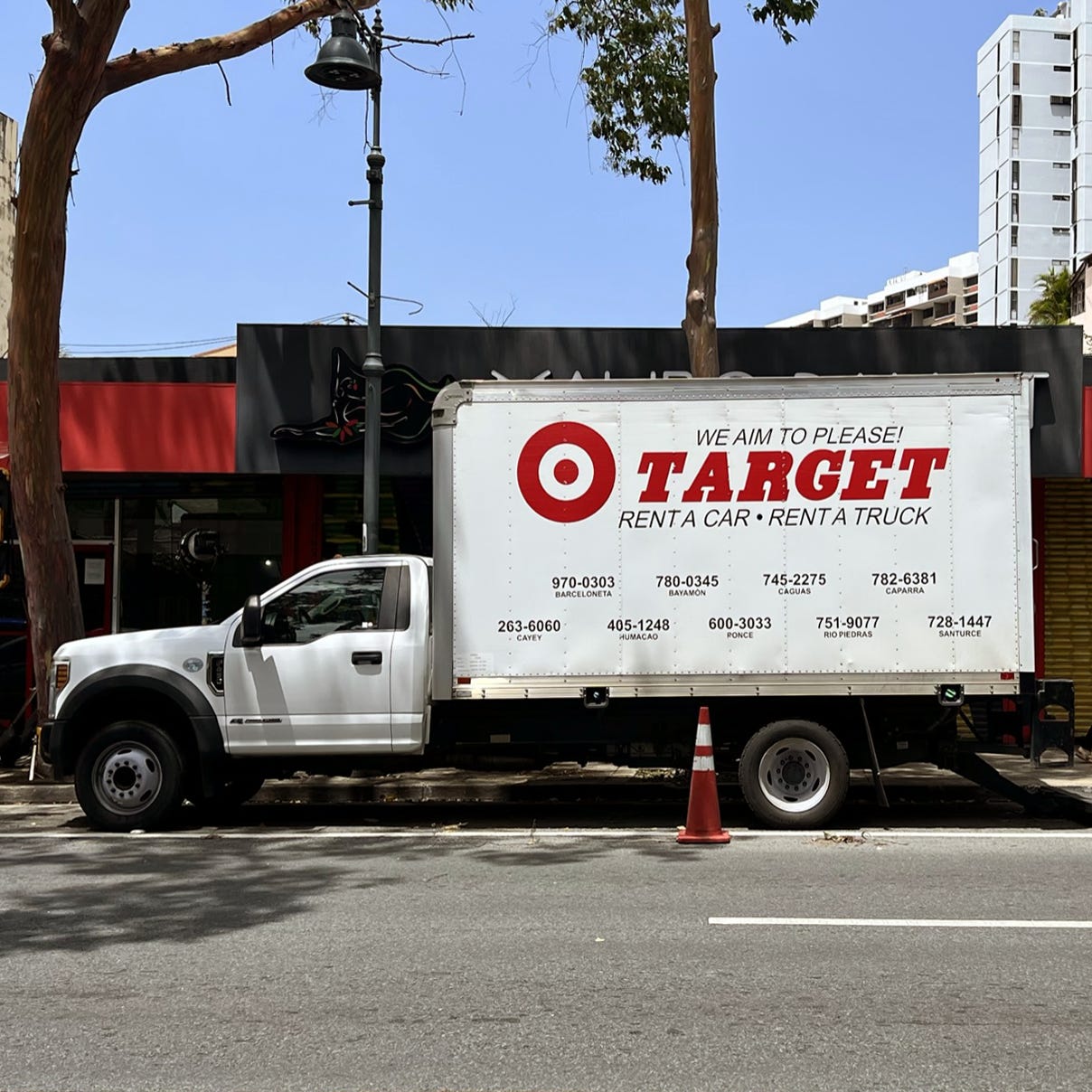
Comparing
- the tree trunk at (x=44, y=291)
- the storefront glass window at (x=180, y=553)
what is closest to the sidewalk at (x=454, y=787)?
the tree trunk at (x=44, y=291)

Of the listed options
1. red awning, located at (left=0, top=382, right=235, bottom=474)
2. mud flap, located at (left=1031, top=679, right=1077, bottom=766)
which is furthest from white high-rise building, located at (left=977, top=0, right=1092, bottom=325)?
mud flap, located at (left=1031, top=679, right=1077, bottom=766)

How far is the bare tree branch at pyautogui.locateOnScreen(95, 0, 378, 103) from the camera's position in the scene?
12945 mm

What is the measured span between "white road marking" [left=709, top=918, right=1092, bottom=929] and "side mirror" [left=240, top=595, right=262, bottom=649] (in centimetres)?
440

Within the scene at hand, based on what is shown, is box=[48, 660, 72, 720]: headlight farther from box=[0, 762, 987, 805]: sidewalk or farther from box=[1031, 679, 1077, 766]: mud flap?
box=[1031, 679, 1077, 766]: mud flap

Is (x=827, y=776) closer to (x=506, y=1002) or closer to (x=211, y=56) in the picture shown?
(x=506, y=1002)

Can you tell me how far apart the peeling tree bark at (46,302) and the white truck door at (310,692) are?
3.26m

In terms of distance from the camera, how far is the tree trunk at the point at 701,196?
12984 mm

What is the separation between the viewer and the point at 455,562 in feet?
32.3

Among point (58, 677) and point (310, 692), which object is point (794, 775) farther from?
point (58, 677)

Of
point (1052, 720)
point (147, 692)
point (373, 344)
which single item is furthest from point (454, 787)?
point (1052, 720)

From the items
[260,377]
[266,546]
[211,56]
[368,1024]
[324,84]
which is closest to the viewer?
[368,1024]

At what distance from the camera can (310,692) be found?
9.82m

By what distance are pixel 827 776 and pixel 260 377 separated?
819cm

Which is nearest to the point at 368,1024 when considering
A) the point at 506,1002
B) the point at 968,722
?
the point at 506,1002
